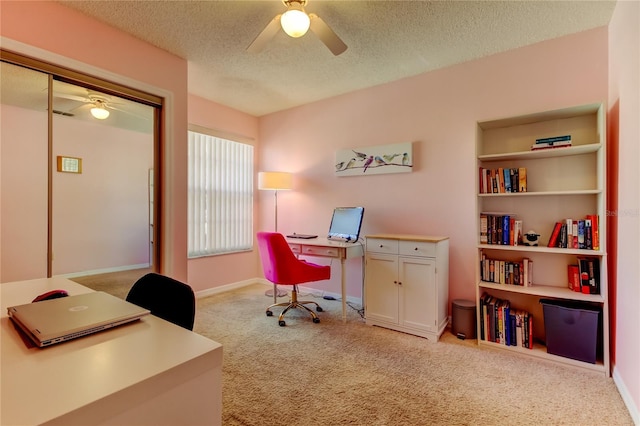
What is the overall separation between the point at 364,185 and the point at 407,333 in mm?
1734

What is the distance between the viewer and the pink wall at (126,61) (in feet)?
6.79

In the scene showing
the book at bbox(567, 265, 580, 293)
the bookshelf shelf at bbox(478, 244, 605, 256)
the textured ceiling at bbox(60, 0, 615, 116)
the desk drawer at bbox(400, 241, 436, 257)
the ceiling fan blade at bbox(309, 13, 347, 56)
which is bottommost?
the book at bbox(567, 265, 580, 293)

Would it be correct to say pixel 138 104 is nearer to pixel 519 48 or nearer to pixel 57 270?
pixel 57 270

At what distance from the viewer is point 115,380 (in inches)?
24.6

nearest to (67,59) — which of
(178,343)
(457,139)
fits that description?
(178,343)

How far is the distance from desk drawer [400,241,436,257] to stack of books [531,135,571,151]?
45.5 inches

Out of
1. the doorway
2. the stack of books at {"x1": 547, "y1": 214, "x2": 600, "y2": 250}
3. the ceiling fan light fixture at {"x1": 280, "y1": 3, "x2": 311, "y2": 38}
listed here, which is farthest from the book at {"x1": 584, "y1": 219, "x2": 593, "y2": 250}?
the doorway

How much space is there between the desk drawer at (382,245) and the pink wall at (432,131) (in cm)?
52

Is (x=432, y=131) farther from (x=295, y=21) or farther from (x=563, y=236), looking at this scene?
(x=295, y=21)

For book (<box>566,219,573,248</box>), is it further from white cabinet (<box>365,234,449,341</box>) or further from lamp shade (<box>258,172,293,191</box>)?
lamp shade (<box>258,172,293,191</box>)

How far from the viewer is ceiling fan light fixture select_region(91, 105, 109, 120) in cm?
252

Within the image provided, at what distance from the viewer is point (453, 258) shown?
3.00 m

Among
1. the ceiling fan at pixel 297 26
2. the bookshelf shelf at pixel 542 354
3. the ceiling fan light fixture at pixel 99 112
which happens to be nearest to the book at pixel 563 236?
the bookshelf shelf at pixel 542 354

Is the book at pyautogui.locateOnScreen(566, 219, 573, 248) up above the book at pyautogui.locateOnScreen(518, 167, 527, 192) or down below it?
below
